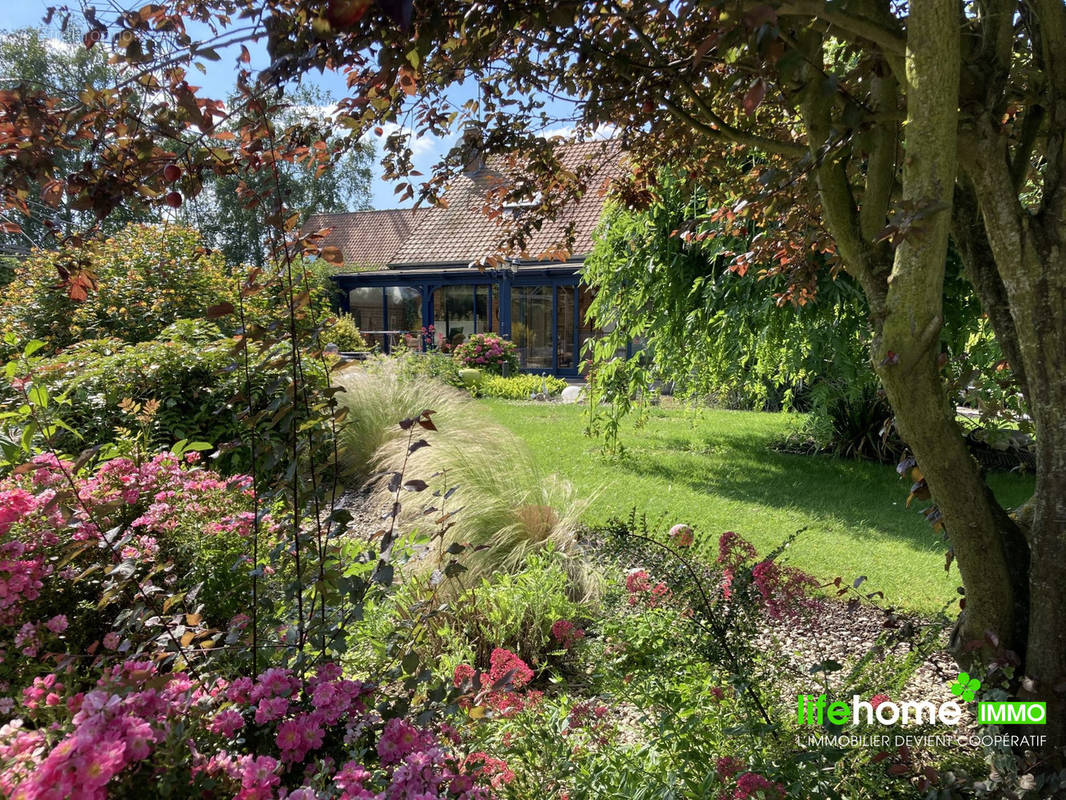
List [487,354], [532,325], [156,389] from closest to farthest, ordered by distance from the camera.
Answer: [156,389]
[487,354]
[532,325]

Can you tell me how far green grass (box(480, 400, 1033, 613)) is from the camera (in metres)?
4.00

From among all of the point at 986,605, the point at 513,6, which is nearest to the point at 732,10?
the point at 513,6

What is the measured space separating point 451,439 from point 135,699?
4.14 meters

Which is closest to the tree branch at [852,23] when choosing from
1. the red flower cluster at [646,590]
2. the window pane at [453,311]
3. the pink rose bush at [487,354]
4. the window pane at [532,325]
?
the red flower cluster at [646,590]

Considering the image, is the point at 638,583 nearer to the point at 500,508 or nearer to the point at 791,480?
the point at 500,508

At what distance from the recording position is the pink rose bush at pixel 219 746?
91 cm

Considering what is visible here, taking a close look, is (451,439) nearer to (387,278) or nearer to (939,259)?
(939,259)

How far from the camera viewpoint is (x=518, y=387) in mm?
12820

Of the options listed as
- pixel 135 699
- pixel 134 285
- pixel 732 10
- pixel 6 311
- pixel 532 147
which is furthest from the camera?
pixel 6 311

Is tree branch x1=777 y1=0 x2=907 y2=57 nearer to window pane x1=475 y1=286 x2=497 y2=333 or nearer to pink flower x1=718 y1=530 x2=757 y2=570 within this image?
pink flower x1=718 y1=530 x2=757 y2=570

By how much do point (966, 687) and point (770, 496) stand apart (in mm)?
3962

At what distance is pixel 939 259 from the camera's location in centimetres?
151
